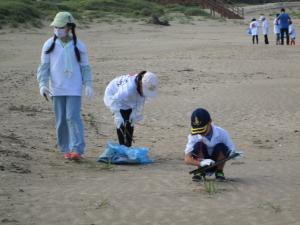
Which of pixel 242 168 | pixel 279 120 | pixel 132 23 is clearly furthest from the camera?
pixel 132 23

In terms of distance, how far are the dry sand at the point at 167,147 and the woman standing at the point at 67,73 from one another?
0.42m

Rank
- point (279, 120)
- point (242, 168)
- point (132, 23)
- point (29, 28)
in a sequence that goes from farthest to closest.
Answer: point (132, 23)
point (29, 28)
point (279, 120)
point (242, 168)

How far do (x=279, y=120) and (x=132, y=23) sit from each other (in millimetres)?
Answer: 27958

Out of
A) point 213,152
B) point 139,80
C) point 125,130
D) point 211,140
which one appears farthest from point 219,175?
point 125,130

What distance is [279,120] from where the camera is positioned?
13.2 meters

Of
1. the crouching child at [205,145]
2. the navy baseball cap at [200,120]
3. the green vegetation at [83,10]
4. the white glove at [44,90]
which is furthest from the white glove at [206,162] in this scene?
the green vegetation at [83,10]

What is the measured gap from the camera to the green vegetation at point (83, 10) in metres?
35.9

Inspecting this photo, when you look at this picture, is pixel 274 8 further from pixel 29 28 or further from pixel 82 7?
pixel 29 28

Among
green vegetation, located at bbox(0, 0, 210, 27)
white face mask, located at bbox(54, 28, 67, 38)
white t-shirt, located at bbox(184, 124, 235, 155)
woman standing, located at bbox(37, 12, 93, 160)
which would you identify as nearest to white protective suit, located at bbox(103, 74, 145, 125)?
woman standing, located at bbox(37, 12, 93, 160)

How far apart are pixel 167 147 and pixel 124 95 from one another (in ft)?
5.77

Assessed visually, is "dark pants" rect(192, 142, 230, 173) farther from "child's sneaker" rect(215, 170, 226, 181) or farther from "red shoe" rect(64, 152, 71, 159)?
"red shoe" rect(64, 152, 71, 159)

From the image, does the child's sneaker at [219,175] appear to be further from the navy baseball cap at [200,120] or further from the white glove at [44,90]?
the white glove at [44,90]

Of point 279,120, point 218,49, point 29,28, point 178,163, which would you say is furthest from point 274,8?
point 178,163

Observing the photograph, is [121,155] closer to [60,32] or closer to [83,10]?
[60,32]
